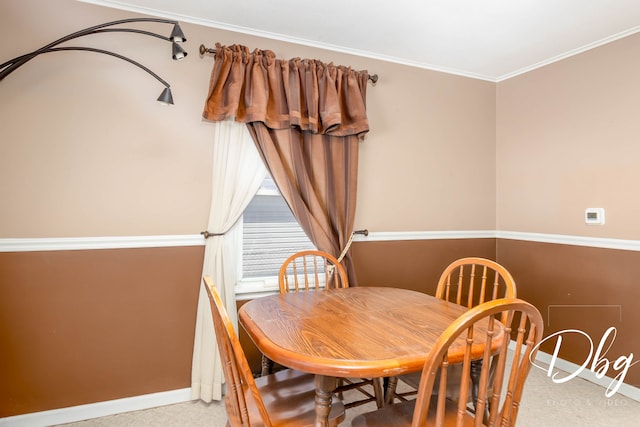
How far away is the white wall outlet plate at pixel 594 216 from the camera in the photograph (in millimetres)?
2684

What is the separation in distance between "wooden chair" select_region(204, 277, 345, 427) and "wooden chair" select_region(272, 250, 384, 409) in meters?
0.37

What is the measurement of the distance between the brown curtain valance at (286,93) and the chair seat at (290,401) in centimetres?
154

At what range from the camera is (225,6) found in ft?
7.44

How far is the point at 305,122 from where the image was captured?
2621mm

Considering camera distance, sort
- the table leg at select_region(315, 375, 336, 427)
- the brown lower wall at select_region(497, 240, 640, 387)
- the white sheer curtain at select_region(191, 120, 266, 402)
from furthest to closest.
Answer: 1. the brown lower wall at select_region(497, 240, 640, 387)
2. the white sheer curtain at select_region(191, 120, 266, 402)
3. the table leg at select_region(315, 375, 336, 427)

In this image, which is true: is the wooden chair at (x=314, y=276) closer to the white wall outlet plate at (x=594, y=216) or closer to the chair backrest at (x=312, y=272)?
the chair backrest at (x=312, y=272)

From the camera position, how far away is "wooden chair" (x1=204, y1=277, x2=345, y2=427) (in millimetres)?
1243

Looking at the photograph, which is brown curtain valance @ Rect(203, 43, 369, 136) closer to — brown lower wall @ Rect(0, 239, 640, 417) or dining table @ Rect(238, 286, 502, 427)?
brown lower wall @ Rect(0, 239, 640, 417)

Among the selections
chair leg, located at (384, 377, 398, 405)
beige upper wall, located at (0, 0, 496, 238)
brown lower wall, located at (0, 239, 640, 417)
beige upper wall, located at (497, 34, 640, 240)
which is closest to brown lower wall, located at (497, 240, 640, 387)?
brown lower wall, located at (0, 239, 640, 417)

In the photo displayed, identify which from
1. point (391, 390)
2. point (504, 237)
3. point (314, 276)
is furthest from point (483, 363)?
point (504, 237)

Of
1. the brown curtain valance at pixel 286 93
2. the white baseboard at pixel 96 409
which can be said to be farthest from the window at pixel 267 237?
the white baseboard at pixel 96 409

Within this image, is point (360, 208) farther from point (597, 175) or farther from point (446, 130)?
point (597, 175)

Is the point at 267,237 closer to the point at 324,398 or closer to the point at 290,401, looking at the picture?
the point at 290,401

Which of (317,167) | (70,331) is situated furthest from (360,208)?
(70,331)
